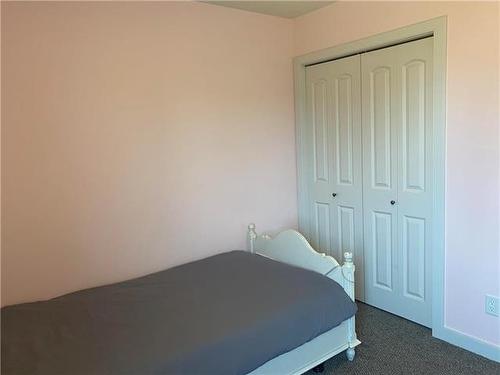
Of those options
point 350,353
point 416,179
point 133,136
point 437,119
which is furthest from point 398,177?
point 133,136

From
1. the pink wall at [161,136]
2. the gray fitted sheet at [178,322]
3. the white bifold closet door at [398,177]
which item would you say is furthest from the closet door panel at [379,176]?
the gray fitted sheet at [178,322]

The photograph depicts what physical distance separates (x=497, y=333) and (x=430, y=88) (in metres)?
1.54

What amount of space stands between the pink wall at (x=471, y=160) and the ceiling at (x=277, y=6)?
749mm

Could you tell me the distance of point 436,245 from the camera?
256cm

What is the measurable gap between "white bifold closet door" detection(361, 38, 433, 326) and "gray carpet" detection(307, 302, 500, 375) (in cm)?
21

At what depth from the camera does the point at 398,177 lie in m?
2.81

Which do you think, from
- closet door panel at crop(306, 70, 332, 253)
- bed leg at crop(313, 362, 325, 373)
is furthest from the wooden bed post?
closet door panel at crop(306, 70, 332, 253)

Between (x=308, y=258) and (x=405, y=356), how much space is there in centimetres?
81

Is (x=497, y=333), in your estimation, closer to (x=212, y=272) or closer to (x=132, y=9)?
(x=212, y=272)

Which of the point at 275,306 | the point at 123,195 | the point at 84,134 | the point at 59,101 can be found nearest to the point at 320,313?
the point at 275,306

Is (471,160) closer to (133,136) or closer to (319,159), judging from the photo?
(319,159)

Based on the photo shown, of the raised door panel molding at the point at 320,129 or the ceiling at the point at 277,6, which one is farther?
the raised door panel molding at the point at 320,129

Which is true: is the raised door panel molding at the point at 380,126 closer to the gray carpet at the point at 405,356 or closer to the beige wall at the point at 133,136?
the beige wall at the point at 133,136

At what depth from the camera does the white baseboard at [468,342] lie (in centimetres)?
234
